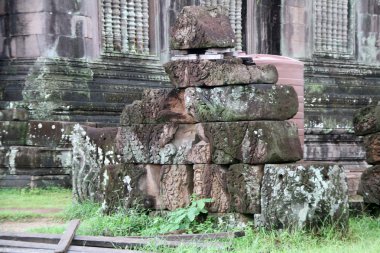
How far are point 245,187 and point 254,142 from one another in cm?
48

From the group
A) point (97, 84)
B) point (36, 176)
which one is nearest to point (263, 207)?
point (36, 176)

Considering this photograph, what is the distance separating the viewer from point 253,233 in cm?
852

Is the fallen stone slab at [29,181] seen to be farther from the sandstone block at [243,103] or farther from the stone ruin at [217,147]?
the sandstone block at [243,103]

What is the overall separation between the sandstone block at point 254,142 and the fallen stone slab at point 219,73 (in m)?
0.52

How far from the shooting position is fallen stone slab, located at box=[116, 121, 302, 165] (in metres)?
8.88

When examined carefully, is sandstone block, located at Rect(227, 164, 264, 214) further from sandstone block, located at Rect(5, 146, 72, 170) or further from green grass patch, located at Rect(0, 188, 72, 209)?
sandstone block, located at Rect(5, 146, 72, 170)

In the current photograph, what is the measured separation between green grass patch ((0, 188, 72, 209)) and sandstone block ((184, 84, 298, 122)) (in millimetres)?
2953

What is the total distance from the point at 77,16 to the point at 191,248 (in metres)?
8.02

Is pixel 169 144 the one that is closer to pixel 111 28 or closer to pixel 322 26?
pixel 111 28

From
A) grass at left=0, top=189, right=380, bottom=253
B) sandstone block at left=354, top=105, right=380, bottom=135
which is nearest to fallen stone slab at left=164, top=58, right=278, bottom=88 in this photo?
grass at left=0, top=189, right=380, bottom=253

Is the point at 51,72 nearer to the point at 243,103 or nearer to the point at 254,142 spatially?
the point at 243,103

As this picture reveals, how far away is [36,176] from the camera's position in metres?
13.5

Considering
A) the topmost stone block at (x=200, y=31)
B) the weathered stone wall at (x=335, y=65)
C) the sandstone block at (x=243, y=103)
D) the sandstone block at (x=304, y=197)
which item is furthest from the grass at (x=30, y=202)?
the weathered stone wall at (x=335, y=65)

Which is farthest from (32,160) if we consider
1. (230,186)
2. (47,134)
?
(230,186)
